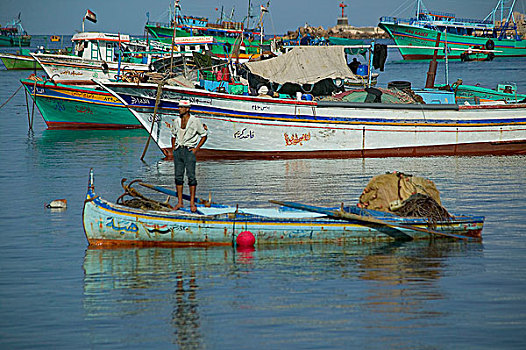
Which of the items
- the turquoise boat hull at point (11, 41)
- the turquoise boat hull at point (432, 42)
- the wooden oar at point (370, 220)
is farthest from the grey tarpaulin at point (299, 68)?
the turquoise boat hull at point (11, 41)

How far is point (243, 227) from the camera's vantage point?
11.1m

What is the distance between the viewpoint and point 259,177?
57.6 ft

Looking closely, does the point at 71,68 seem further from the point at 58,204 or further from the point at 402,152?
the point at 58,204

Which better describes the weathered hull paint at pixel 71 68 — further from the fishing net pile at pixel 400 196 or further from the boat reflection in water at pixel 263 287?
the boat reflection in water at pixel 263 287

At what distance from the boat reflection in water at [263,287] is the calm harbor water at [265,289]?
0.02 metres

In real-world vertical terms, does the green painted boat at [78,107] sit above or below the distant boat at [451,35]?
below

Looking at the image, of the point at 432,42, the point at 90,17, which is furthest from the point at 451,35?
the point at 90,17

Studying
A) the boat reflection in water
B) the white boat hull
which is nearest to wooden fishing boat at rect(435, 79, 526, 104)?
the white boat hull

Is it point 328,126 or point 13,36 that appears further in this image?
point 13,36

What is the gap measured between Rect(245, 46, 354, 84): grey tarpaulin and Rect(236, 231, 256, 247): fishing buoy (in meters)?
9.61

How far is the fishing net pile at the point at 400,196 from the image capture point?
11492 mm

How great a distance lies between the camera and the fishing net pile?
37.7 feet

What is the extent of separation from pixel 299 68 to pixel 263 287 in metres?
11.7

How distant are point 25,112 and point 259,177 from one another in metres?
21.7
